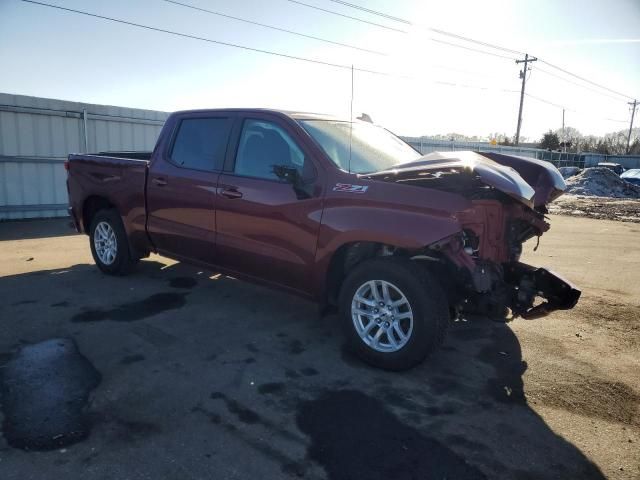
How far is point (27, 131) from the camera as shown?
10680 millimetres

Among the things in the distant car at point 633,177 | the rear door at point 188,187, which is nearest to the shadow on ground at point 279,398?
the rear door at point 188,187

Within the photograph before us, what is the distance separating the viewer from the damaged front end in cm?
338

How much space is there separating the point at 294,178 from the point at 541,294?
2186 mm

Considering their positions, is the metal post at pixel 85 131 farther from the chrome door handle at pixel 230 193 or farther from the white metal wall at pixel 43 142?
the chrome door handle at pixel 230 193

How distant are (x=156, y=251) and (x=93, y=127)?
7677mm

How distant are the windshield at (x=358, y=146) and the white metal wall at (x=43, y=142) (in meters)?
9.02

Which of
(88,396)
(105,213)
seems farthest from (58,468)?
(105,213)

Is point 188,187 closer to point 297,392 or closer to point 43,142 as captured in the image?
point 297,392

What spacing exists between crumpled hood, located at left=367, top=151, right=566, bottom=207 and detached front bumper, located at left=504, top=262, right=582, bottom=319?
1.95 feet

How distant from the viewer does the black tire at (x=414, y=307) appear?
3461 mm

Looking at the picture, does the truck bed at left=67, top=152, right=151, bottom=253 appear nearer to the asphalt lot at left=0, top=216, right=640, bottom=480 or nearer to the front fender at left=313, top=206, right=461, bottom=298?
the asphalt lot at left=0, top=216, right=640, bottom=480

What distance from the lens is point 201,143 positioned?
16.3ft

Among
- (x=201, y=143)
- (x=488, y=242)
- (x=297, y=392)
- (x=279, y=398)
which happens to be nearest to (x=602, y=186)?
(x=488, y=242)

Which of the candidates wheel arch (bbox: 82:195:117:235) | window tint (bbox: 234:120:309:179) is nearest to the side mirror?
window tint (bbox: 234:120:309:179)
